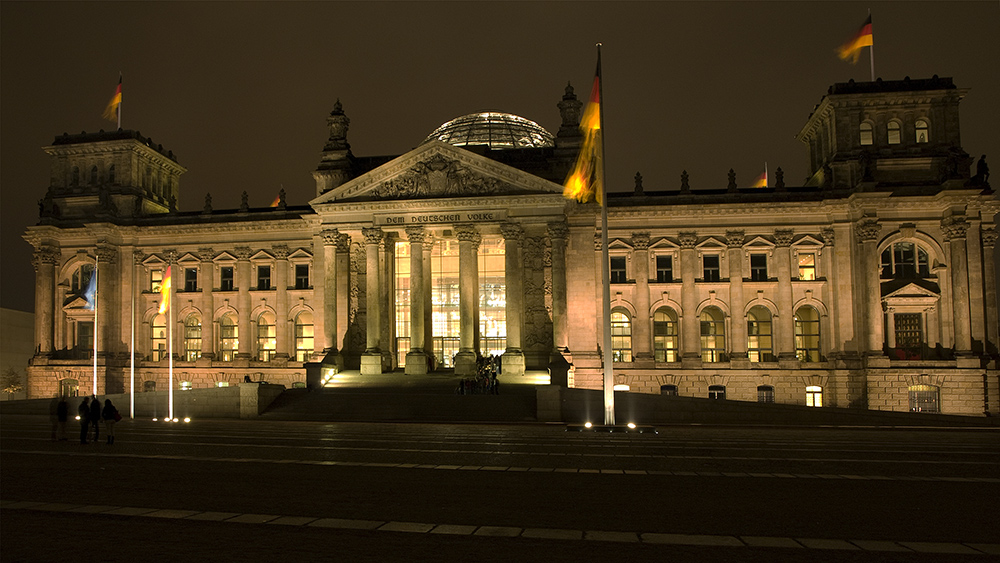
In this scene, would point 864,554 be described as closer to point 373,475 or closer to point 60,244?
point 373,475

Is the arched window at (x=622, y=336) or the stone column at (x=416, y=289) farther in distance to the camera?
the arched window at (x=622, y=336)

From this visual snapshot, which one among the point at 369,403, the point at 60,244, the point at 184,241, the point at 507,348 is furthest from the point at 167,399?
the point at 60,244

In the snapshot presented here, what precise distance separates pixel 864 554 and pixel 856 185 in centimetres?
5202

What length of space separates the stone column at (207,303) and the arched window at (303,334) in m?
7.34

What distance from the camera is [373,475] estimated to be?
1833 centimetres

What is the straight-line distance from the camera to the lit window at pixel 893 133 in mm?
59656

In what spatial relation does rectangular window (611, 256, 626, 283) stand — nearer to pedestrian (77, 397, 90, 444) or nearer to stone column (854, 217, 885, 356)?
stone column (854, 217, 885, 356)

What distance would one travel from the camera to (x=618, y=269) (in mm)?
61688

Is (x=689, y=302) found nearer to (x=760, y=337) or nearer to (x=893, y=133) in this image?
(x=760, y=337)

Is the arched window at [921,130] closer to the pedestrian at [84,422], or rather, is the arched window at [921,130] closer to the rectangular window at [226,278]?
the rectangular window at [226,278]

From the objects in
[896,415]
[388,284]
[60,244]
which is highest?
[60,244]

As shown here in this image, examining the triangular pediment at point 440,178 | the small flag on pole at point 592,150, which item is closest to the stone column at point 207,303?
the triangular pediment at point 440,178

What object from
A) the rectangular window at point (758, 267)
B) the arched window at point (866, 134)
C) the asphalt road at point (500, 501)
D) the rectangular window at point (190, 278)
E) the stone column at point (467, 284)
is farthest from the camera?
the rectangular window at point (190, 278)

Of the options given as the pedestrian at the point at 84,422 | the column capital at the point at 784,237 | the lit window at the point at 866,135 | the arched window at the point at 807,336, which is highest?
the lit window at the point at 866,135
